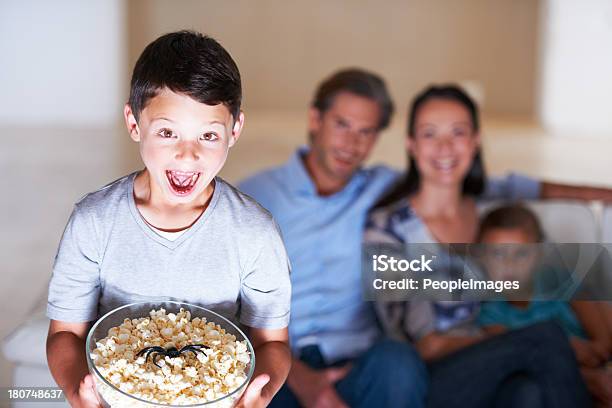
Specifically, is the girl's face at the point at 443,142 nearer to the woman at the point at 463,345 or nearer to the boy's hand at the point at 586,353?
the woman at the point at 463,345

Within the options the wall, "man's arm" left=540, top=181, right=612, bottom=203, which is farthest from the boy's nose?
the wall

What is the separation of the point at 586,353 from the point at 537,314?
0.08m

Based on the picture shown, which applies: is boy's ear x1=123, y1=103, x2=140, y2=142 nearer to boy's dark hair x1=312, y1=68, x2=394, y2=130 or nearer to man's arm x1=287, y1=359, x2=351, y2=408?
man's arm x1=287, y1=359, x2=351, y2=408

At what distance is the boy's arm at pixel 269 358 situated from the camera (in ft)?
2.05

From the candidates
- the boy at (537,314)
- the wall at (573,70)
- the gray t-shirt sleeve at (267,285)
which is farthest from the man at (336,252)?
the wall at (573,70)

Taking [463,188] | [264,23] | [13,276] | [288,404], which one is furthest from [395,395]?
[264,23]

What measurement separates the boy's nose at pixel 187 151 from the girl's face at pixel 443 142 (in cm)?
77

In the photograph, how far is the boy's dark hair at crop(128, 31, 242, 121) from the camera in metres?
0.57

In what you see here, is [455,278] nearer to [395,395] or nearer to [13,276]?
[395,395]

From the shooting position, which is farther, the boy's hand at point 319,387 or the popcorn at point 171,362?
the boy's hand at point 319,387

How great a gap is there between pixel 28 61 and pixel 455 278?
69 centimetres

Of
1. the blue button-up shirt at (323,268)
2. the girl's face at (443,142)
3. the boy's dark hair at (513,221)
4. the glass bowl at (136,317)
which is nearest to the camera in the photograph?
the glass bowl at (136,317)

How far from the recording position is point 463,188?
4.41ft

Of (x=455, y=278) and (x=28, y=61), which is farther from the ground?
(x=28, y=61)
